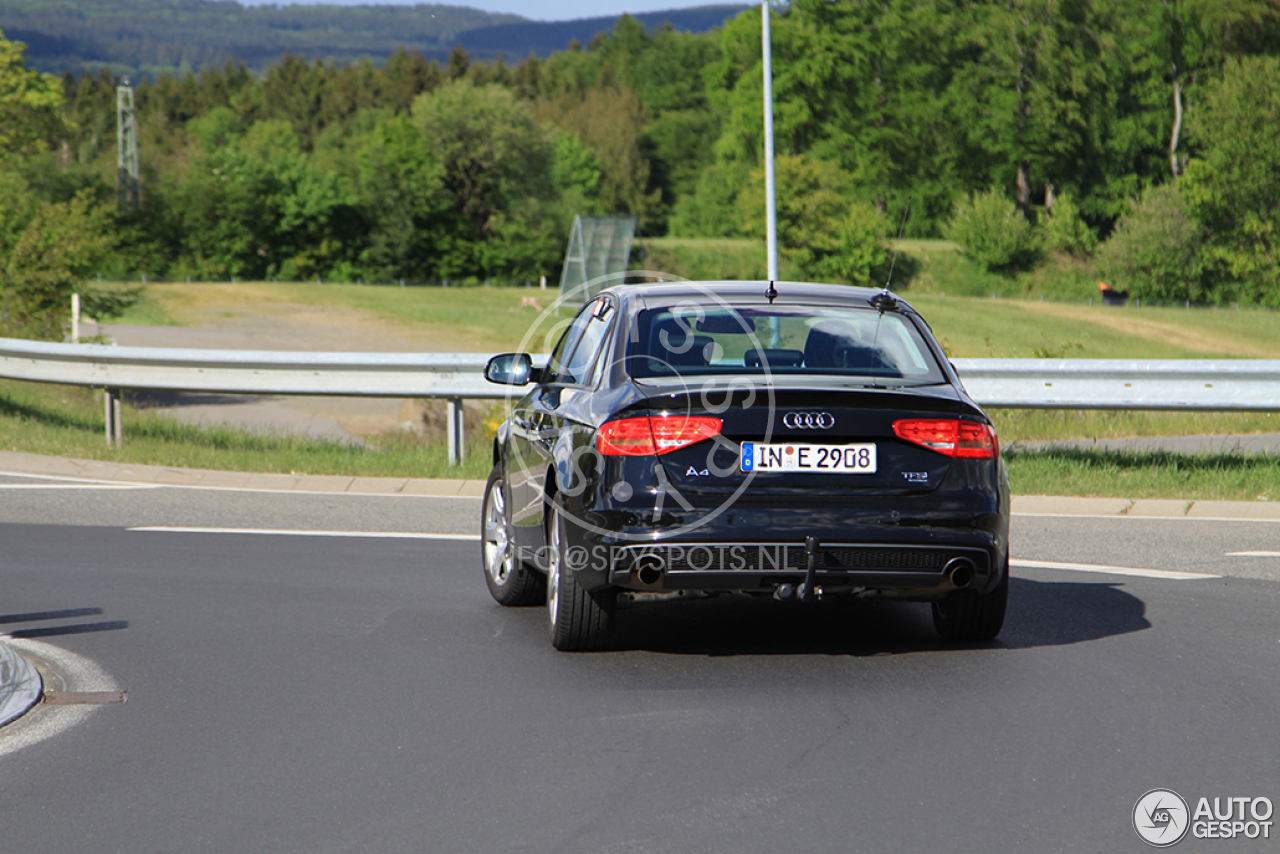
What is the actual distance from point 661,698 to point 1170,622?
280 cm

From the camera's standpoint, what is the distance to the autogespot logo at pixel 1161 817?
13.1ft

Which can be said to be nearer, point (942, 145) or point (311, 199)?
point (942, 145)

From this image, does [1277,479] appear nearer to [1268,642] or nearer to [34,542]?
[1268,642]

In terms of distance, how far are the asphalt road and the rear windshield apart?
4.07 feet

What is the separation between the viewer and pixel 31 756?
16.1 feet

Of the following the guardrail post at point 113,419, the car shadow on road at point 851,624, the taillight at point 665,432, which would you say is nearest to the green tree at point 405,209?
the guardrail post at point 113,419

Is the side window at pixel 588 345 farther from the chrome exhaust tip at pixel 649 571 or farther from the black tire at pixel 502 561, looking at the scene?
the chrome exhaust tip at pixel 649 571

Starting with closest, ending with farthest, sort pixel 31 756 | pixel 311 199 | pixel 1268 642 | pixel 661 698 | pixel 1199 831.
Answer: pixel 1199 831
pixel 31 756
pixel 661 698
pixel 1268 642
pixel 311 199

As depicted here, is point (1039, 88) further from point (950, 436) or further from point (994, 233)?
point (950, 436)

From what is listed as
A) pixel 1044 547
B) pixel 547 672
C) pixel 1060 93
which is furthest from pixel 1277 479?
pixel 1060 93

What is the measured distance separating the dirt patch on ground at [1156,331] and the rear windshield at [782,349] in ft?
154

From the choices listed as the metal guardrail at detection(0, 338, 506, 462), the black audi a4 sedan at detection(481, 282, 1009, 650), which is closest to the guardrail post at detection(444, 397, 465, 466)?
the metal guardrail at detection(0, 338, 506, 462)

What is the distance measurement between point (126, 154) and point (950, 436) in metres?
95.6

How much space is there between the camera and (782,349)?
6430 mm
